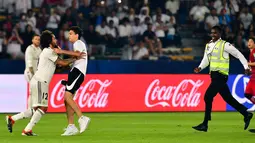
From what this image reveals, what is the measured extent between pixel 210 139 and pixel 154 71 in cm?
1091

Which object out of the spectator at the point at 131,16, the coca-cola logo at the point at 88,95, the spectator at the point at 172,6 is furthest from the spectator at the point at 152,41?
the coca-cola logo at the point at 88,95

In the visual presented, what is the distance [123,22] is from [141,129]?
11.4 metres

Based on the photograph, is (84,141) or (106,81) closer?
(84,141)

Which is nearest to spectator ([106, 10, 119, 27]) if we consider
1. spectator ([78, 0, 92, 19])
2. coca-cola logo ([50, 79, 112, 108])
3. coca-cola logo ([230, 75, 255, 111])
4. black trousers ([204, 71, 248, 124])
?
spectator ([78, 0, 92, 19])

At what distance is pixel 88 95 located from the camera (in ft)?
74.8

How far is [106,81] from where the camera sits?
23.1 m

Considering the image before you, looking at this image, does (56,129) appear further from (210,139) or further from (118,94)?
(118,94)

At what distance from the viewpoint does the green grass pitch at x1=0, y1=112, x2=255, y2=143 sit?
1396 cm

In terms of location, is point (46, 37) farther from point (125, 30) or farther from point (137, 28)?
point (137, 28)

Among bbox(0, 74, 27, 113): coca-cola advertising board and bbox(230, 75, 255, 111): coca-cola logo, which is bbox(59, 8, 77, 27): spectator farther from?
bbox(230, 75, 255, 111): coca-cola logo

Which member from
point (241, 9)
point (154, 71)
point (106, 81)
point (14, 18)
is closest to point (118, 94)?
point (106, 81)

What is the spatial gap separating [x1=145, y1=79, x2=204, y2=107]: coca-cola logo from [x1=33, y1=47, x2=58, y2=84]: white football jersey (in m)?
8.91

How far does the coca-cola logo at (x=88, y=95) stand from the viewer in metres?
22.5

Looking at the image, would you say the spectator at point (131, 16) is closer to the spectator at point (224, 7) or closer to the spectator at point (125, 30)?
the spectator at point (125, 30)
